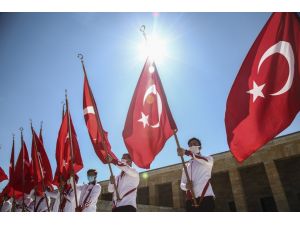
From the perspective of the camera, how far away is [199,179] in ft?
16.3

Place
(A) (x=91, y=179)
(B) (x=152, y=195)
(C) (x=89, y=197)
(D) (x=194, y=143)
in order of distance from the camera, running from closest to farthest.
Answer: (D) (x=194, y=143)
(C) (x=89, y=197)
(A) (x=91, y=179)
(B) (x=152, y=195)

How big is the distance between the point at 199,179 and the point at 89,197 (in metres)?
2.91

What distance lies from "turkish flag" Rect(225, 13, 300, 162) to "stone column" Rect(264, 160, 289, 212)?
13923 mm

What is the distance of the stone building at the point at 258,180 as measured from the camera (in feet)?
54.2

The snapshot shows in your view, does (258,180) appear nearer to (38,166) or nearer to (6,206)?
(38,166)

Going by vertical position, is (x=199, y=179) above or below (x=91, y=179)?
below

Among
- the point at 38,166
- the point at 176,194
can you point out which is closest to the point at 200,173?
the point at 38,166

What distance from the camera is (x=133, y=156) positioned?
554cm

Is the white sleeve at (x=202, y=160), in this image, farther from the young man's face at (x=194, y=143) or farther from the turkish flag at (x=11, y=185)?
the turkish flag at (x=11, y=185)

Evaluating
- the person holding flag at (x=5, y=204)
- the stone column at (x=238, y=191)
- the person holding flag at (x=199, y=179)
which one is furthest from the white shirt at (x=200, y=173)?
the stone column at (x=238, y=191)

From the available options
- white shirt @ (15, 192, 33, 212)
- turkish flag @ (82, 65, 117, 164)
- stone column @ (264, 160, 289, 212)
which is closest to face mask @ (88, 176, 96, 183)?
turkish flag @ (82, 65, 117, 164)

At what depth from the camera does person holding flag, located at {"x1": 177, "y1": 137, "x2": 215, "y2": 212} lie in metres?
4.69
